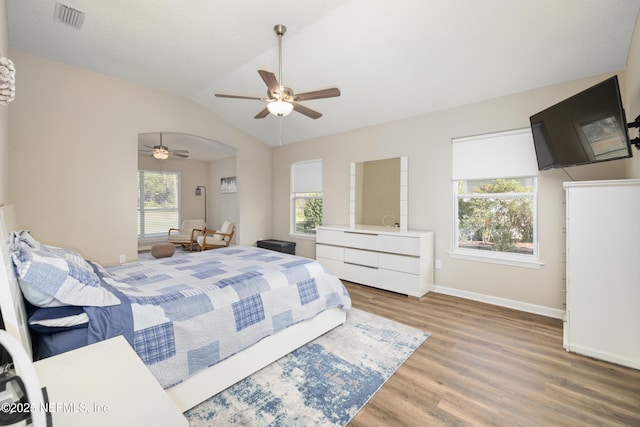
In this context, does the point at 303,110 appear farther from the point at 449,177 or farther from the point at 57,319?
the point at 57,319

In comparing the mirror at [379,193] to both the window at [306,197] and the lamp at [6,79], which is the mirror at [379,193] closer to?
→ the window at [306,197]

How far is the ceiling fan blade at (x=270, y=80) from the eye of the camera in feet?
7.38

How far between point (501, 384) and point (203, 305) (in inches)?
83.8

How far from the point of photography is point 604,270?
2.27 meters

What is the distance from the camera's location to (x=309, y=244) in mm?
5488

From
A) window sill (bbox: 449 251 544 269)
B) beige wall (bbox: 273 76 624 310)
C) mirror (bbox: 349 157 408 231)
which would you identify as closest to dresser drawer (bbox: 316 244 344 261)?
mirror (bbox: 349 157 408 231)

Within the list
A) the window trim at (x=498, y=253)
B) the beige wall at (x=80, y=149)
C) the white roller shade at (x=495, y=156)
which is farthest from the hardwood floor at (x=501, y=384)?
the beige wall at (x=80, y=149)

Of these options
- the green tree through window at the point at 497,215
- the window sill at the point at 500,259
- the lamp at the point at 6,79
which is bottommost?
the window sill at the point at 500,259

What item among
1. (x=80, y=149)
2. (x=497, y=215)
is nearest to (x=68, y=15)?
(x=80, y=149)

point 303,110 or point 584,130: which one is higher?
point 303,110

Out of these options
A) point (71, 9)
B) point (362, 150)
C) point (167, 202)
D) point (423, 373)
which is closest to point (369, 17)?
point (362, 150)

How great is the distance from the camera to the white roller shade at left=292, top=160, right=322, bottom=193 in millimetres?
5363

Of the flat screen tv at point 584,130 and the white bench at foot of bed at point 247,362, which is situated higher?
the flat screen tv at point 584,130

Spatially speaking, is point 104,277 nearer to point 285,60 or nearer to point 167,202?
point 285,60
